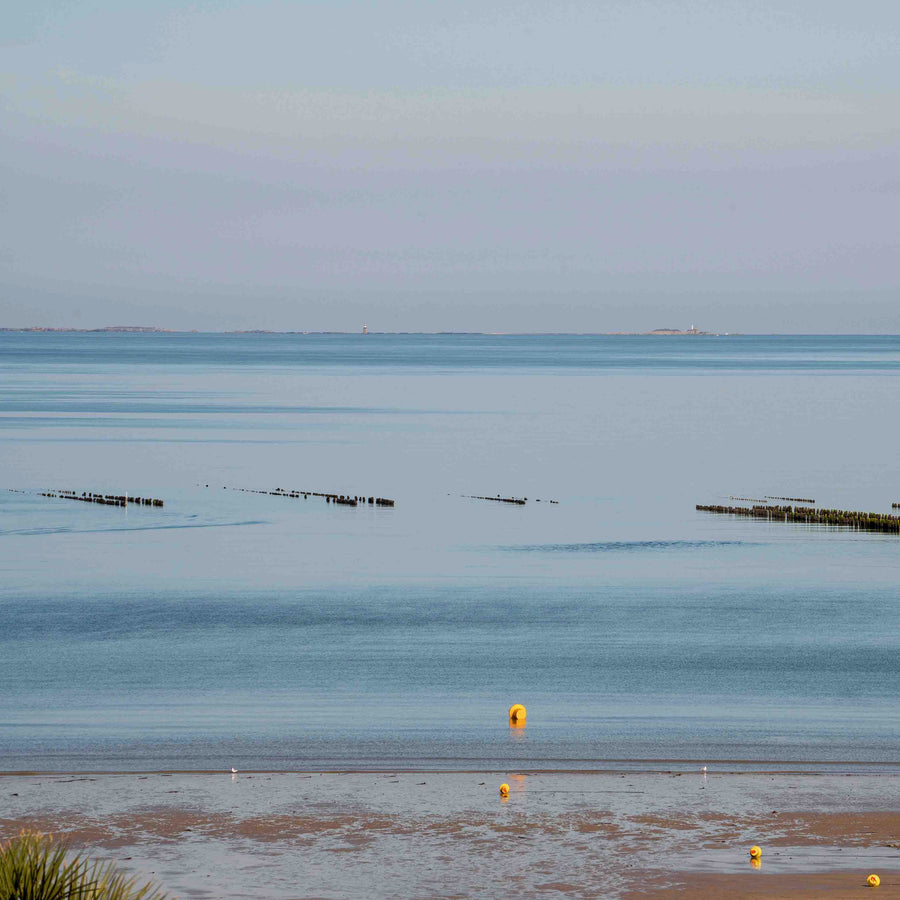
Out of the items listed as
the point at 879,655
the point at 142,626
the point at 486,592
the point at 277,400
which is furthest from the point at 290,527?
the point at 277,400

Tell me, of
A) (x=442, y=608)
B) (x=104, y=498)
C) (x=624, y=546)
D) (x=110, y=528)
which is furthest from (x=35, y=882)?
(x=104, y=498)

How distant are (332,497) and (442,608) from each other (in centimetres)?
2167

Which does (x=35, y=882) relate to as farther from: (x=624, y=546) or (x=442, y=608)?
(x=624, y=546)

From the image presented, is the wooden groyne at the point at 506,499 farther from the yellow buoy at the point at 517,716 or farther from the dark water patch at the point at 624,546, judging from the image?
the yellow buoy at the point at 517,716

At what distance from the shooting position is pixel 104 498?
170ft

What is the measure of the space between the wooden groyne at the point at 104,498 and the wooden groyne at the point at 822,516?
19294mm

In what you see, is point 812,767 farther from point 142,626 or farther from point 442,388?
point 442,388

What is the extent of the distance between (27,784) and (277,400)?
103 m

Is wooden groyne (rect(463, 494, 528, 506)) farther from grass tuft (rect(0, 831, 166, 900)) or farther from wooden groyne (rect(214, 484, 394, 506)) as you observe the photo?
grass tuft (rect(0, 831, 166, 900))

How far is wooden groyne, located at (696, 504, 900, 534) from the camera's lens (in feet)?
145

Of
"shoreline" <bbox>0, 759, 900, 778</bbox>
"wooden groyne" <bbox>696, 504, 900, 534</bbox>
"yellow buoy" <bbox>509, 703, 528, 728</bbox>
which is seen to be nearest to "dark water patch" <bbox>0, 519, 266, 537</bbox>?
"wooden groyne" <bbox>696, 504, 900, 534</bbox>

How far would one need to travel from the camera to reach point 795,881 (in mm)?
13078

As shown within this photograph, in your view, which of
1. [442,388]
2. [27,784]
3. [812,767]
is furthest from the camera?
[442,388]

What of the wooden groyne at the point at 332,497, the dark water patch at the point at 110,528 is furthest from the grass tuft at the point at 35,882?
the wooden groyne at the point at 332,497
